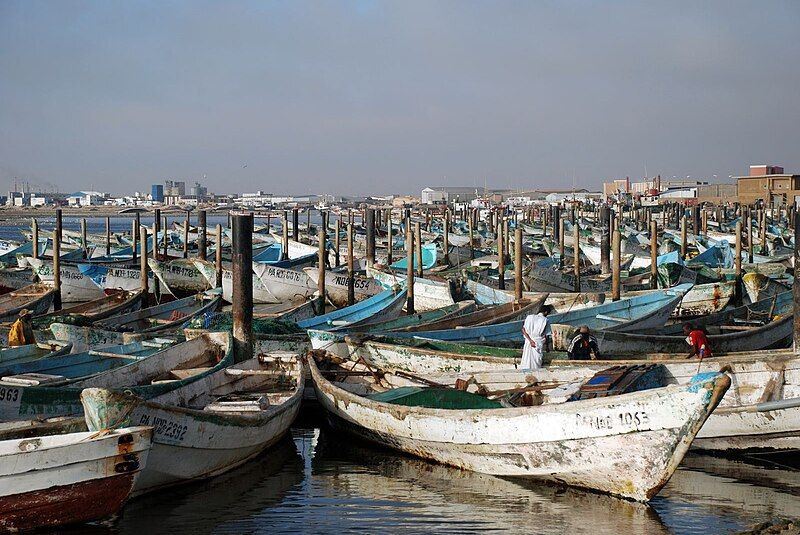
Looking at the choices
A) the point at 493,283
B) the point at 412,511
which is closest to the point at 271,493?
the point at 412,511

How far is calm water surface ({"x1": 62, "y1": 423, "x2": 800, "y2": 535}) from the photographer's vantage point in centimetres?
1007

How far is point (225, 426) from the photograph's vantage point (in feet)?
37.1

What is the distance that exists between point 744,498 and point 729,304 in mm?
15219

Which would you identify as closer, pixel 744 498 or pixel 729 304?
pixel 744 498

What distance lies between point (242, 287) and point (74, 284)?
59.9ft

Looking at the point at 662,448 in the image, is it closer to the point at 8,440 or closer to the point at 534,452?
the point at 534,452

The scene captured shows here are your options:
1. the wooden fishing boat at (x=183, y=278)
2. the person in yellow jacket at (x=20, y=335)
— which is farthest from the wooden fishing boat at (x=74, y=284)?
the person in yellow jacket at (x=20, y=335)

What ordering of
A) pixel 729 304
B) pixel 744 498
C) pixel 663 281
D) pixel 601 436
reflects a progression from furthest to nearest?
pixel 663 281
pixel 729 304
pixel 744 498
pixel 601 436

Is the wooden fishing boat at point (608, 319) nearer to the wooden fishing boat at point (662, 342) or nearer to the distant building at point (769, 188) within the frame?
the wooden fishing boat at point (662, 342)

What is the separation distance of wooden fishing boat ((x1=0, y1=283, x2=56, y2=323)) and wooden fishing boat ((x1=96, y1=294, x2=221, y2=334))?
9.59 feet

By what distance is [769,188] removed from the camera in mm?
73125

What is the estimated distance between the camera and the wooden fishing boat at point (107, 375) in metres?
11.6

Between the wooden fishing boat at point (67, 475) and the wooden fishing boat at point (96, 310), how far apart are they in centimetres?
985

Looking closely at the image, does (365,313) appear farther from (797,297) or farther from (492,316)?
(797,297)
